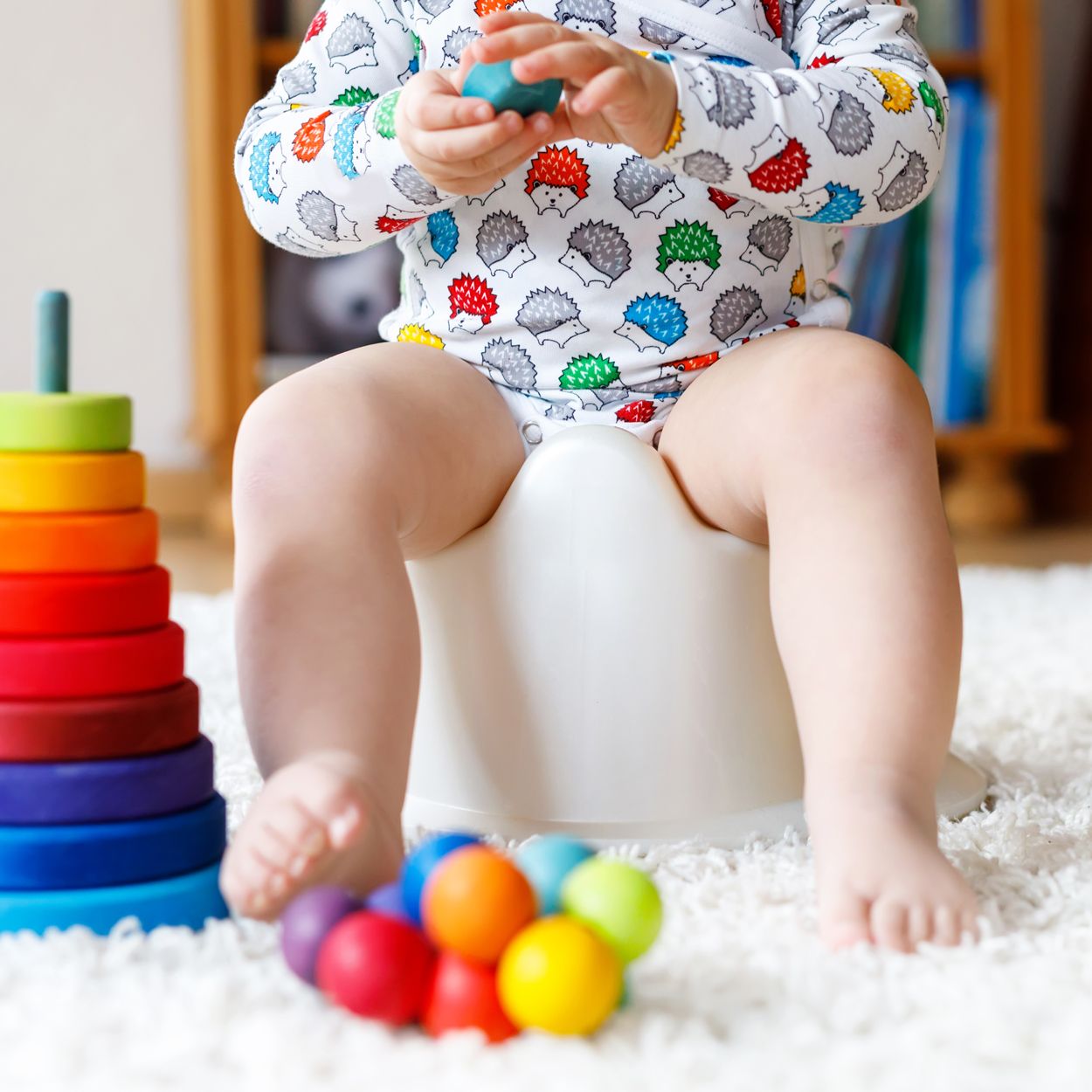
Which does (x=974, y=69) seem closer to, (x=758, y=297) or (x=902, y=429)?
(x=758, y=297)

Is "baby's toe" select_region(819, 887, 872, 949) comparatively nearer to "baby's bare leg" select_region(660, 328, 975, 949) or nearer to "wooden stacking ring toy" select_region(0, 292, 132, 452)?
"baby's bare leg" select_region(660, 328, 975, 949)

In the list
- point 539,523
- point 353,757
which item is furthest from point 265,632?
point 539,523

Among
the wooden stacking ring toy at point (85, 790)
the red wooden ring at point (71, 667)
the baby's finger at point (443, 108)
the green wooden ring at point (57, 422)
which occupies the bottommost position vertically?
the wooden stacking ring toy at point (85, 790)

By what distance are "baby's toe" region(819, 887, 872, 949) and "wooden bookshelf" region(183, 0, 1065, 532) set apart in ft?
4.88

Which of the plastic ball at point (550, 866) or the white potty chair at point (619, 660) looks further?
the white potty chair at point (619, 660)

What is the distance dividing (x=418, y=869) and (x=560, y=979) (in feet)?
0.26

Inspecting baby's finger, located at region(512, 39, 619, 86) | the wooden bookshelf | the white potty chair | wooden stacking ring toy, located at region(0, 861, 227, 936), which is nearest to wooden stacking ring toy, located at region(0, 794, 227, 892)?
wooden stacking ring toy, located at region(0, 861, 227, 936)

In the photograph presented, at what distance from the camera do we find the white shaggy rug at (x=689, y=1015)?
0.45 m

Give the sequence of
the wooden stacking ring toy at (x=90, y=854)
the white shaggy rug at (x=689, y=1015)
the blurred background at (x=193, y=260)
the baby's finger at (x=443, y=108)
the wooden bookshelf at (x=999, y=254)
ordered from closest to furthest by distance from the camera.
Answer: the white shaggy rug at (x=689, y=1015), the wooden stacking ring toy at (x=90, y=854), the baby's finger at (x=443, y=108), the wooden bookshelf at (x=999, y=254), the blurred background at (x=193, y=260)

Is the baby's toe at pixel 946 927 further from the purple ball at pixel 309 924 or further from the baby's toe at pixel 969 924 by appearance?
the purple ball at pixel 309 924

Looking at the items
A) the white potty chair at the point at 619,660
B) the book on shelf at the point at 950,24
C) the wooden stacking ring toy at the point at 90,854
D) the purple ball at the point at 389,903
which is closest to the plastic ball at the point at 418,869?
the purple ball at the point at 389,903

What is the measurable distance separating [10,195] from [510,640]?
1597 millimetres

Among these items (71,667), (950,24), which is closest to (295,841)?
Result: (71,667)

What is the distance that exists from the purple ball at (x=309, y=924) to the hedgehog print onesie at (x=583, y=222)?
38cm
